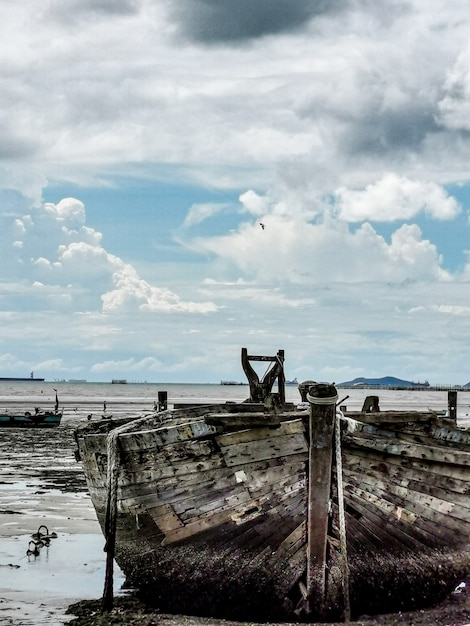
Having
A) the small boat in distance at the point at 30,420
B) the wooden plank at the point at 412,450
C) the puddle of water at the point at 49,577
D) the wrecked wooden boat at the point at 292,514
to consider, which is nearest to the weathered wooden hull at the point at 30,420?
the small boat in distance at the point at 30,420

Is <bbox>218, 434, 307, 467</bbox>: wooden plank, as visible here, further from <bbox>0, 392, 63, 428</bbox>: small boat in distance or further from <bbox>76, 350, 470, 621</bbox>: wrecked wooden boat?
<bbox>0, 392, 63, 428</bbox>: small boat in distance

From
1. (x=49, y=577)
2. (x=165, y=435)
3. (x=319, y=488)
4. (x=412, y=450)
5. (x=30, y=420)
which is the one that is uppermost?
(x=165, y=435)

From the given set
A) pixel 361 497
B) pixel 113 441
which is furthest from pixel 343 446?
pixel 113 441

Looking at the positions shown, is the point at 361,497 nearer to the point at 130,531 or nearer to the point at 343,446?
the point at 343,446

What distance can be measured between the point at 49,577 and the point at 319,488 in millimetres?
5411

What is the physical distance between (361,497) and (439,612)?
201cm

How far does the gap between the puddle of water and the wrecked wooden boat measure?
105 cm

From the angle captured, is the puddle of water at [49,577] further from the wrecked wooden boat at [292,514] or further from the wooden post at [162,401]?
the wooden post at [162,401]

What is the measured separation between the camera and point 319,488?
10.5 m

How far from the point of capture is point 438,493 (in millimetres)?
11289

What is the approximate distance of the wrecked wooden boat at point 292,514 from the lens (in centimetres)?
1052

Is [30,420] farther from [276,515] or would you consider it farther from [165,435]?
[276,515]

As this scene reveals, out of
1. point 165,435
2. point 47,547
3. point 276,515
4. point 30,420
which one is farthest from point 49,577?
point 30,420

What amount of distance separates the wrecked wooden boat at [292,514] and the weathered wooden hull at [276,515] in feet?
0.05
